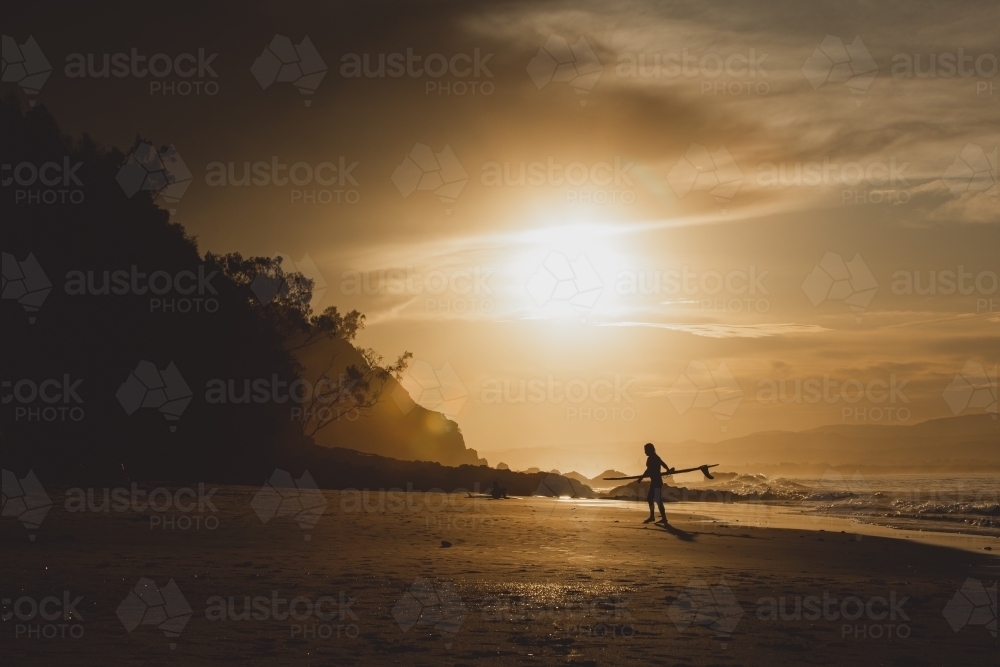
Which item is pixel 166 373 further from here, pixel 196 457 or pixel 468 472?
pixel 468 472

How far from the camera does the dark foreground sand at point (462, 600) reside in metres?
6.64

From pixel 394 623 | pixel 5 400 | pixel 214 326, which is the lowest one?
pixel 394 623

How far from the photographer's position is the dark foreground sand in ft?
21.8

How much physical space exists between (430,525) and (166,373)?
2955 centimetres

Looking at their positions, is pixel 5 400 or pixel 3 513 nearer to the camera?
pixel 3 513

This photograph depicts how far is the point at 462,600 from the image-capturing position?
9031 mm

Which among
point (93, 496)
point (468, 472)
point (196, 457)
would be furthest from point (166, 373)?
point (468, 472)

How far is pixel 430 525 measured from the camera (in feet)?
64.9

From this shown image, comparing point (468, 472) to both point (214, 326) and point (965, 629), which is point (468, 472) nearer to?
point (214, 326)

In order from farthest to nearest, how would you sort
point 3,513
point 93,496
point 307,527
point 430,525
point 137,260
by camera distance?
point 137,260
point 93,496
point 430,525
point 307,527
point 3,513

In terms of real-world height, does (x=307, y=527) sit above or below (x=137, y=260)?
below

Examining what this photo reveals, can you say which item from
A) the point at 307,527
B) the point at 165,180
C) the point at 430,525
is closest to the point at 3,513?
the point at 307,527

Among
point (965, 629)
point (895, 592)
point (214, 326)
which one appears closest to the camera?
point (965, 629)

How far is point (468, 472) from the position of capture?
65.3 meters
